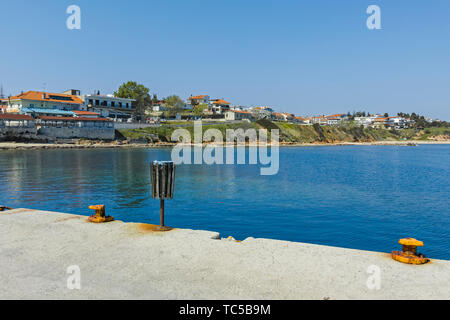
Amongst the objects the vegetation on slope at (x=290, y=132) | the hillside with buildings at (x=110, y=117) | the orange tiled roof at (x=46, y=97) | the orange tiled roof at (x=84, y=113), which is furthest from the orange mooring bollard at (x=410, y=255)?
the orange tiled roof at (x=46, y=97)

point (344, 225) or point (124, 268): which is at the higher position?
point (124, 268)

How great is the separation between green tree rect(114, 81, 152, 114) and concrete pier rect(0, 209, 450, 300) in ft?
388

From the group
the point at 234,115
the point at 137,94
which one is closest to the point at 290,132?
the point at 234,115

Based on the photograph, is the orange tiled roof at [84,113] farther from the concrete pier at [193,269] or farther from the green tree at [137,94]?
the concrete pier at [193,269]

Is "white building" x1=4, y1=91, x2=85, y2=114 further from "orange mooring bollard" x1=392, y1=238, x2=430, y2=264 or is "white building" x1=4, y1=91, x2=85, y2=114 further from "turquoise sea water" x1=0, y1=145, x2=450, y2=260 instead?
"orange mooring bollard" x1=392, y1=238, x2=430, y2=264

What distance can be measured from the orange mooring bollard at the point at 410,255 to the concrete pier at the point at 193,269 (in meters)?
0.18

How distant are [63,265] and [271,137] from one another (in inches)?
5131

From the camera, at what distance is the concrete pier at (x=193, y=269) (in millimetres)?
5785

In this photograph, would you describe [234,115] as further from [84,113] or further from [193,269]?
[193,269]

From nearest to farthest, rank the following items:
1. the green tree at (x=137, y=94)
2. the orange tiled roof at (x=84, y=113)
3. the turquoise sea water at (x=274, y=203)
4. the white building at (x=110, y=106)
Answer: the turquoise sea water at (x=274, y=203) → the orange tiled roof at (x=84, y=113) → the white building at (x=110, y=106) → the green tree at (x=137, y=94)

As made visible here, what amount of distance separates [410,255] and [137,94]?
12557 centimetres

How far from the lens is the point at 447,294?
564cm
